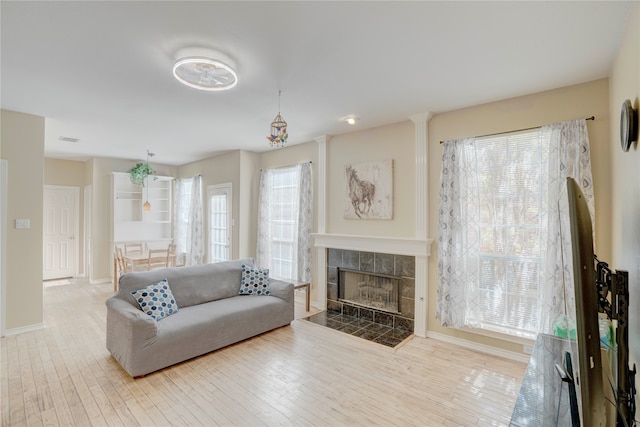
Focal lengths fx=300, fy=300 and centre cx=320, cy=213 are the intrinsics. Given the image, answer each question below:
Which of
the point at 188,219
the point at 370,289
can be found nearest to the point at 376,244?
the point at 370,289

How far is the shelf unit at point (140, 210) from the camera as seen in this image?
6.54 meters

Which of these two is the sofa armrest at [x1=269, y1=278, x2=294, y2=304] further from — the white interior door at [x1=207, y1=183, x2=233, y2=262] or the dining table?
the dining table

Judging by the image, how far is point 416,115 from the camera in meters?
3.62

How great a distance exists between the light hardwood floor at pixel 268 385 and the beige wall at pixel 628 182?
125 centimetres

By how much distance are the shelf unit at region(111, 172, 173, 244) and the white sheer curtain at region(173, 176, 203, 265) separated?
0.83 ft

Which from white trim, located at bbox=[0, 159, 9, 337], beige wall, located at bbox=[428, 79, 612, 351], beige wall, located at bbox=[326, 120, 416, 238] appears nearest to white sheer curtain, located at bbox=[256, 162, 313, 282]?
beige wall, located at bbox=[326, 120, 416, 238]

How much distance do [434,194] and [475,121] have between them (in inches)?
35.8

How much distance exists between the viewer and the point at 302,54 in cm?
227

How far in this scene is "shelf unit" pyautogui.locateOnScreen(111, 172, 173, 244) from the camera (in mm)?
6543

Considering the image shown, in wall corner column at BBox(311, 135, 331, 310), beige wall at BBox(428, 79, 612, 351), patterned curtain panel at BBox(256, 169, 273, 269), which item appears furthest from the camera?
patterned curtain panel at BBox(256, 169, 273, 269)

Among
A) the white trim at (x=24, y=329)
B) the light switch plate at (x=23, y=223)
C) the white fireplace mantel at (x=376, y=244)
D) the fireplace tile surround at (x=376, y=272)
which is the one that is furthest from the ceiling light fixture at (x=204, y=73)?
the white trim at (x=24, y=329)

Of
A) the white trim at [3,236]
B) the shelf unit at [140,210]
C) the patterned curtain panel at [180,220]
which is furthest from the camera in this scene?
the patterned curtain panel at [180,220]

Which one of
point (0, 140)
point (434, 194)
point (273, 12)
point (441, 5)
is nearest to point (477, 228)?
point (434, 194)

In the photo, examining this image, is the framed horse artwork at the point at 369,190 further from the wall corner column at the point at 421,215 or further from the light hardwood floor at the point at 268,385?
the light hardwood floor at the point at 268,385
